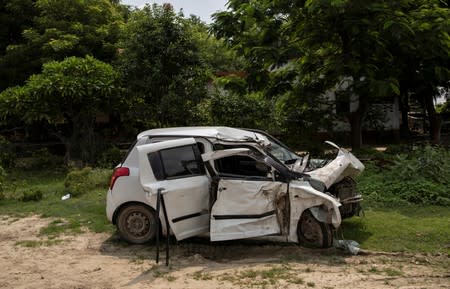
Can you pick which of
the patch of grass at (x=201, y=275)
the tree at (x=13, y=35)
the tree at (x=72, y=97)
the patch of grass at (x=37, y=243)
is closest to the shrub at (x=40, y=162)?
the tree at (x=72, y=97)

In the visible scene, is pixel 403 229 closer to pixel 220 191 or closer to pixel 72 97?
pixel 220 191

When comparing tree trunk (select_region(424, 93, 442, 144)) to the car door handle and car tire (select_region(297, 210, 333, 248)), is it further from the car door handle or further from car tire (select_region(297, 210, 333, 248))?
the car door handle

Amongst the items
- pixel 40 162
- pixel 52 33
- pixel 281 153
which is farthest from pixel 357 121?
pixel 52 33

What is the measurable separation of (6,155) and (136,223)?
36.5ft

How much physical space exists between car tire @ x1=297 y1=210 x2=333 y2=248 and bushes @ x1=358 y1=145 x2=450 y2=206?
3389 millimetres

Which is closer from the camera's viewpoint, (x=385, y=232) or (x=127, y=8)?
(x=385, y=232)

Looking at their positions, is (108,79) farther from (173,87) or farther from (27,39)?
(27,39)

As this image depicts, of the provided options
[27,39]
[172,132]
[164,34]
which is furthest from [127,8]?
[172,132]

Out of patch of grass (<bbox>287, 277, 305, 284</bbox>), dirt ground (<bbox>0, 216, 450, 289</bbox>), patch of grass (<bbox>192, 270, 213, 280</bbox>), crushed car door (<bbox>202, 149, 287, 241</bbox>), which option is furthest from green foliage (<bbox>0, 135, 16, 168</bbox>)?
patch of grass (<bbox>287, 277, 305, 284</bbox>)

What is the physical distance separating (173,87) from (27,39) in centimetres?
770

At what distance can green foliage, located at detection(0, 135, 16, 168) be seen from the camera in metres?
16.9

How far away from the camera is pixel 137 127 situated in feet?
66.0

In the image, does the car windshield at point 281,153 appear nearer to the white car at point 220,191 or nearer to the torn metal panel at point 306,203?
the white car at point 220,191

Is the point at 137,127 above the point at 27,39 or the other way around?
the other way around
